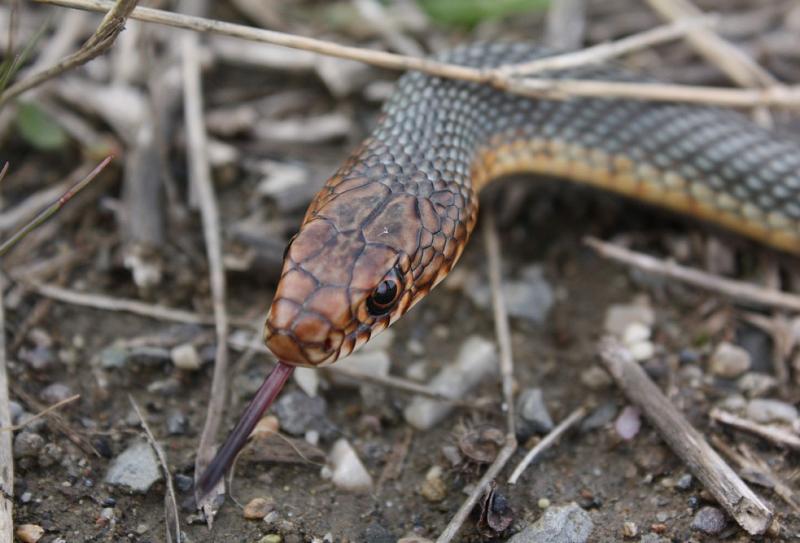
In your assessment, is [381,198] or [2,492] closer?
[2,492]

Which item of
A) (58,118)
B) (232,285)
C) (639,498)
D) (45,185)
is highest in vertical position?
(58,118)

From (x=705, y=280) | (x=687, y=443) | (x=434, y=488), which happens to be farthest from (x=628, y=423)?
(x=705, y=280)

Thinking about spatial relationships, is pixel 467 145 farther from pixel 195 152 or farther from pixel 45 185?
pixel 45 185

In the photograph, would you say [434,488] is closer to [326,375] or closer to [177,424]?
[326,375]

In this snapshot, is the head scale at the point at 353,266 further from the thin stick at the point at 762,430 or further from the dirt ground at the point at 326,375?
the thin stick at the point at 762,430

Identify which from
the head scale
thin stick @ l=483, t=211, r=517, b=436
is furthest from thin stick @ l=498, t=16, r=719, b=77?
the head scale

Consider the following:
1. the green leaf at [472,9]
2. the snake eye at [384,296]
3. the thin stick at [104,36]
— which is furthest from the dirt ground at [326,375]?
the thin stick at [104,36]

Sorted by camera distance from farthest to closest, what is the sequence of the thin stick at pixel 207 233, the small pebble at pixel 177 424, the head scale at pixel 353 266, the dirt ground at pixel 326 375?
the small pebble at pixel 177 424
the thin stick at pixel 207 233
the dirt ground at pixel 326 375
the head scale at pixel 353 266

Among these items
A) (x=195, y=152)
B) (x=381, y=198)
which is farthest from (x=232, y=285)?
(x=381, y=198)
